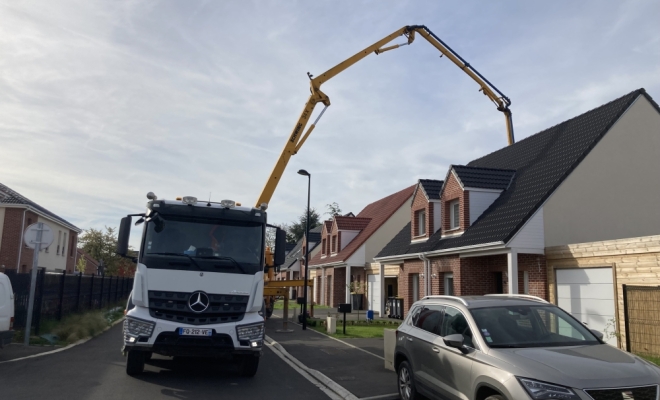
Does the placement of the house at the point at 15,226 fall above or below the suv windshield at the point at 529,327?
above

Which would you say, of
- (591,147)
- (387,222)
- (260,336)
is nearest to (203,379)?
(260,336)

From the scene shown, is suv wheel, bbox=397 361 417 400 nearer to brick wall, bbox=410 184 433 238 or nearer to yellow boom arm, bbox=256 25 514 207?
yellow boom arm, bbox=256 25 514 207

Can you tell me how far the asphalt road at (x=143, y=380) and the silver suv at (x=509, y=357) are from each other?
216cm

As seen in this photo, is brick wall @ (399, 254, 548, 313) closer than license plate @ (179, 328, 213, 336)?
No

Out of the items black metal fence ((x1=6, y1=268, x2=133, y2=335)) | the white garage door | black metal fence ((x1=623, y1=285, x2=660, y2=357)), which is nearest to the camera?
black metal fence ((x1=623, y1=285, x2=660, y2=357))

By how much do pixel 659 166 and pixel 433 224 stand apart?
8342mm

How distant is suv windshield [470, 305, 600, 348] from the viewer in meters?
5.90

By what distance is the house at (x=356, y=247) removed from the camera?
31266 millimetres

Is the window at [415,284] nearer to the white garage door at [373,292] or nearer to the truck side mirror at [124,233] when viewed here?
the white garage door at [373,292]

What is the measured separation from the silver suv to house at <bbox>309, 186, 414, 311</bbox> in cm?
2109

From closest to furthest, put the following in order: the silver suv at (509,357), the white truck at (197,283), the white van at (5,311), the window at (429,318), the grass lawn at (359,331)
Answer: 1. the silver suv at (509,357)
2. the window at (429,318)
3. the white truck at (197,283)
4. the white van at (5,311)
5. the grass lawn at (359,331)

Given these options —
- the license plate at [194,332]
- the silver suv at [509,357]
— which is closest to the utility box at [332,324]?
the license plate at [194,332]

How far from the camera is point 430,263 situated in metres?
20.9

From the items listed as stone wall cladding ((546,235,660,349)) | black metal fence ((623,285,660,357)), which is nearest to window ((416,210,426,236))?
stone wall cladding ((546,235,660,349))
